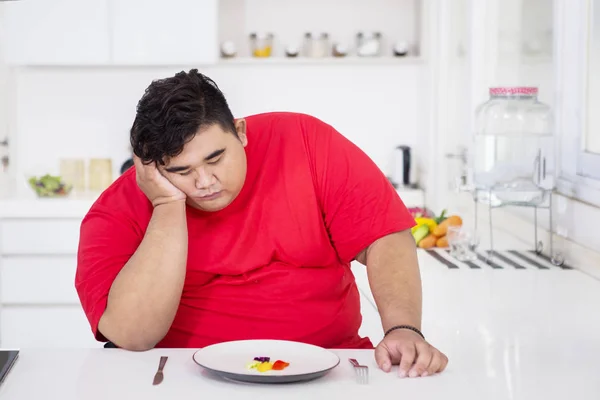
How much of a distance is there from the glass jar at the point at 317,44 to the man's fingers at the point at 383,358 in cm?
324

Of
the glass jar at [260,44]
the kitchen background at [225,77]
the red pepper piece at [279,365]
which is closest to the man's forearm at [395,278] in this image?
the red pepper piece at [279,365]

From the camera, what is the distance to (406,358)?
140 centimetres

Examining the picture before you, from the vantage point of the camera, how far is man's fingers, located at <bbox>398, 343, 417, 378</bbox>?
1.38 metres

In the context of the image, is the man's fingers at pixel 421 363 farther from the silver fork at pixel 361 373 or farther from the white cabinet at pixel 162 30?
the white cabinet at pixel 162 30

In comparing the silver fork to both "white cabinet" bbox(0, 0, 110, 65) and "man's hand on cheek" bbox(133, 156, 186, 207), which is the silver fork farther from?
"white cabinet" bbox(0, 0, 110, 65)

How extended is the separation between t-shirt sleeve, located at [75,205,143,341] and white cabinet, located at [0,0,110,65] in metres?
2.80

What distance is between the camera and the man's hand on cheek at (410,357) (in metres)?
1.38

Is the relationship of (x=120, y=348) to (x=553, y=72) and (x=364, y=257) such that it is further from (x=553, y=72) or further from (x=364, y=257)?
(x=553, y=72)

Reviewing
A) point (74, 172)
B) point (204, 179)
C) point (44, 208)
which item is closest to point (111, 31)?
point (74, 172)

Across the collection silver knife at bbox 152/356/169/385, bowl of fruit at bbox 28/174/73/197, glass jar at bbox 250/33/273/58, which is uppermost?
glass jar at bbox 250/33/273/58

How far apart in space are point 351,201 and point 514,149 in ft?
5.09

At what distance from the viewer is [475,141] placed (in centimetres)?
325

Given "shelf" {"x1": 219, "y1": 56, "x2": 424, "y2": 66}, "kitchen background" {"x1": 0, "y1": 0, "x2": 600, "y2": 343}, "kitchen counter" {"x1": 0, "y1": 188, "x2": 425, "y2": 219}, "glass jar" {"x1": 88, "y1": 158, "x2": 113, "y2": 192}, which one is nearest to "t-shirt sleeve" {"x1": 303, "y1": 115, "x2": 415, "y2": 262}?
"kitchen background" {"x1": 0, "y1": 0, "x2": 600, "y2": 343}

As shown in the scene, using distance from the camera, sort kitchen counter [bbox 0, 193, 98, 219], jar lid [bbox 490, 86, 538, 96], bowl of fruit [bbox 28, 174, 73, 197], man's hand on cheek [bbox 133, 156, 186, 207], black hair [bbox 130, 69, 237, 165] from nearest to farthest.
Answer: black hair [bbox 130, 69, 237, 165] → man's hand on cheek [bbox 133, 156, 186, 207] → jar lid [bbox 490, 86, 538, 96] → kitchen counter [bbox 0, 193, 98, 219] → bowl of fruit [bbox 28, 174, 73, 197]
